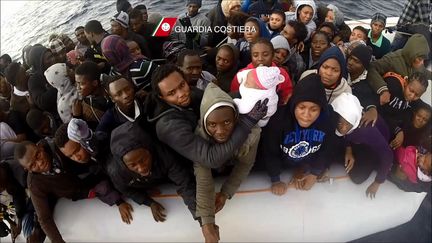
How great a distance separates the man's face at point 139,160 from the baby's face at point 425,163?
1354 millimetres

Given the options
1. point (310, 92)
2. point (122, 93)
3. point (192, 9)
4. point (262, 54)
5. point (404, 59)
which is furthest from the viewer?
point (192, 9)

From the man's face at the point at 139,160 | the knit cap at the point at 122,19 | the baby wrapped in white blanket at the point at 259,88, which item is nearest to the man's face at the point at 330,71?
the baby wrapped in white blanket at the point at 259,88

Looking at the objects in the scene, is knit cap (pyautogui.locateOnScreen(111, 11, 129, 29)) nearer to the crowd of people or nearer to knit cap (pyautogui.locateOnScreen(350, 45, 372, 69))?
the crowd of people

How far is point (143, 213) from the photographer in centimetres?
165

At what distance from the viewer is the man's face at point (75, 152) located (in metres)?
1.34

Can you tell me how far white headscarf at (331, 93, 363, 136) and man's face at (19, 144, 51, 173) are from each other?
1.35m

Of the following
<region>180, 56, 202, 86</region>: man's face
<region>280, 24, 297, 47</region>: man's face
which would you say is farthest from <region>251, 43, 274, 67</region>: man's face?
<region>280, 24, 297, 47</region>: man's face

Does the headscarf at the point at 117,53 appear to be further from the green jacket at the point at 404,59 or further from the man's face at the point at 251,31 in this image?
the green jacket at the point at 404,59

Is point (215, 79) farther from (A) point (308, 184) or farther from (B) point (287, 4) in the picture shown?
(B) point (287, 4)

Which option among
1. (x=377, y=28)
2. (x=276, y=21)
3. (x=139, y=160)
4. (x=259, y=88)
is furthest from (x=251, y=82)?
(x=377, y=28)

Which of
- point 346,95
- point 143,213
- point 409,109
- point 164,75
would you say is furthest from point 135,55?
point 409,109

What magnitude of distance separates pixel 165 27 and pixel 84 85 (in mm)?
1157

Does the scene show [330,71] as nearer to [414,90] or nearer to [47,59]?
[414,90]

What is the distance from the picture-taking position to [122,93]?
1480 millimetres
